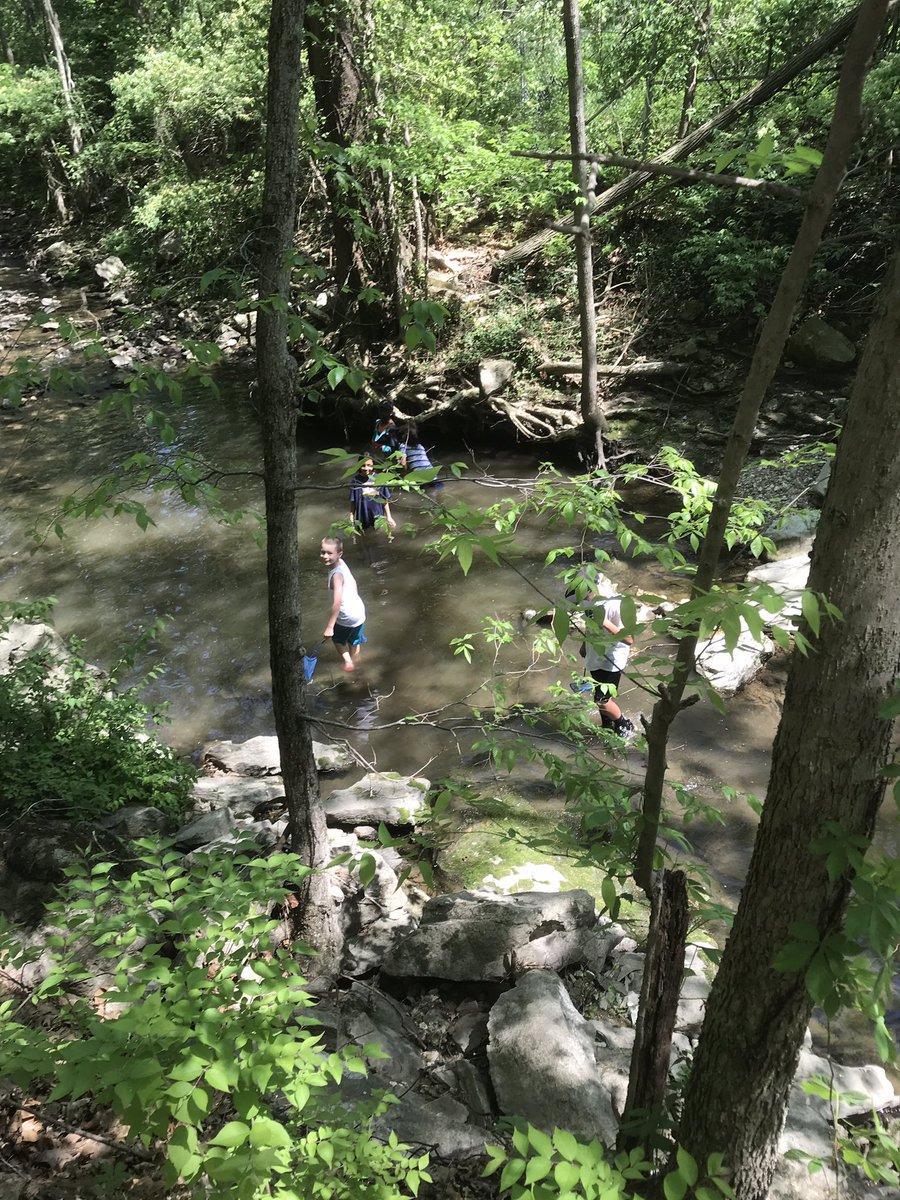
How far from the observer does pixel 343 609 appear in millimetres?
6891

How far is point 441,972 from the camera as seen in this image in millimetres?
3887

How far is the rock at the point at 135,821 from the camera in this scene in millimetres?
4875

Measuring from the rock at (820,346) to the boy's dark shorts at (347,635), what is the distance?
856 cm

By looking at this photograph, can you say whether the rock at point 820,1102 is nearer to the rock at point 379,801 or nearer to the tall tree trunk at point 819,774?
the tall tree trunk at point 819,774

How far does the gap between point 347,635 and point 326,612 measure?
5.39 ft

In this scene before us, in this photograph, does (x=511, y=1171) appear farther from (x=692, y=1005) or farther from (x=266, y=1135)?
(x=692, y=1005)

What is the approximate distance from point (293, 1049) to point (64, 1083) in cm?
54

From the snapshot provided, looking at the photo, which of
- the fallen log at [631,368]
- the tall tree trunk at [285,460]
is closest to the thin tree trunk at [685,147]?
the fallen log at [631,368]

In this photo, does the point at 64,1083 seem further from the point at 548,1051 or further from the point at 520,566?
the point at 520,566

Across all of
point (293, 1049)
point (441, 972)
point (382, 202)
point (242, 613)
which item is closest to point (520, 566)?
point (242, 613)

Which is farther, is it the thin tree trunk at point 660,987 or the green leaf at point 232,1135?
the thin tree trunk at point 660,987

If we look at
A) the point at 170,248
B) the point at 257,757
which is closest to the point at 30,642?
the point at 257,757

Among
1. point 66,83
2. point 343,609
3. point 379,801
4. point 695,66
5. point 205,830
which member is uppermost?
point 66,83

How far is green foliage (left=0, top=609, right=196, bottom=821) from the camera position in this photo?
4910 mm
